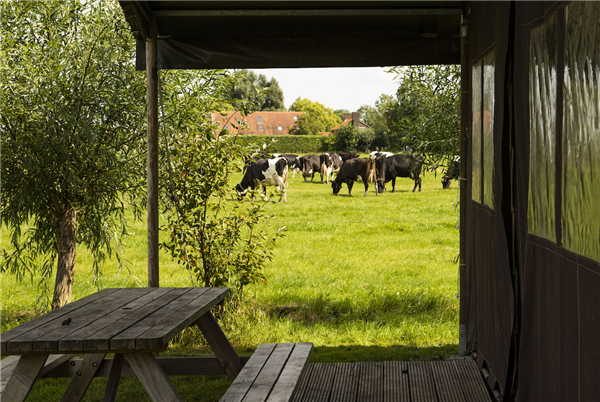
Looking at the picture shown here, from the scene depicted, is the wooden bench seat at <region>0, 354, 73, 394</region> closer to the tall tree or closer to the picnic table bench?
the picnic table bench

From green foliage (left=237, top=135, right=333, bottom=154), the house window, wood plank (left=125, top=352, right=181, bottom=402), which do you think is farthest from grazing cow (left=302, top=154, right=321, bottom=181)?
wood plank (left=125, top=352, right=181, bottom=402)

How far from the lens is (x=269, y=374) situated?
3480 millimetres

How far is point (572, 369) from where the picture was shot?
246cm

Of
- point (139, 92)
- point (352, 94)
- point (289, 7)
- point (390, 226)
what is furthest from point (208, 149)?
point (352, 94)

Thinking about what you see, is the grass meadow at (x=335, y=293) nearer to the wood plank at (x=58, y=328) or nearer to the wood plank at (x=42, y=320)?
the wood plank at (x=42, y=320)

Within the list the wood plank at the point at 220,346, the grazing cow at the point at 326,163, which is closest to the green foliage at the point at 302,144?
the grazing cow at the point at 326,163

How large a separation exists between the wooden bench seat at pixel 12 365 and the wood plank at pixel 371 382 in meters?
1.98

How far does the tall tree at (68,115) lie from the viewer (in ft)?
20.1

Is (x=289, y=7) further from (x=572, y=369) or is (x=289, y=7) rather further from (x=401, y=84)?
(x=572, y=369)

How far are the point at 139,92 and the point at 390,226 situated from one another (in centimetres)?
785

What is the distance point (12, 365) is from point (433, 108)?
186 inches

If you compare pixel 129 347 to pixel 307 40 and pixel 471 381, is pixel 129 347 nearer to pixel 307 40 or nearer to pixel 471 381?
pixel 471 381

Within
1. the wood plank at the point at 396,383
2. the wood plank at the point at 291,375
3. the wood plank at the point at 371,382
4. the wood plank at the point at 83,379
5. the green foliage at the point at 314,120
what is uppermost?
the green foliage at the point at 314,120

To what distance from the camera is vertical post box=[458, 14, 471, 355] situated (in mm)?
5125
